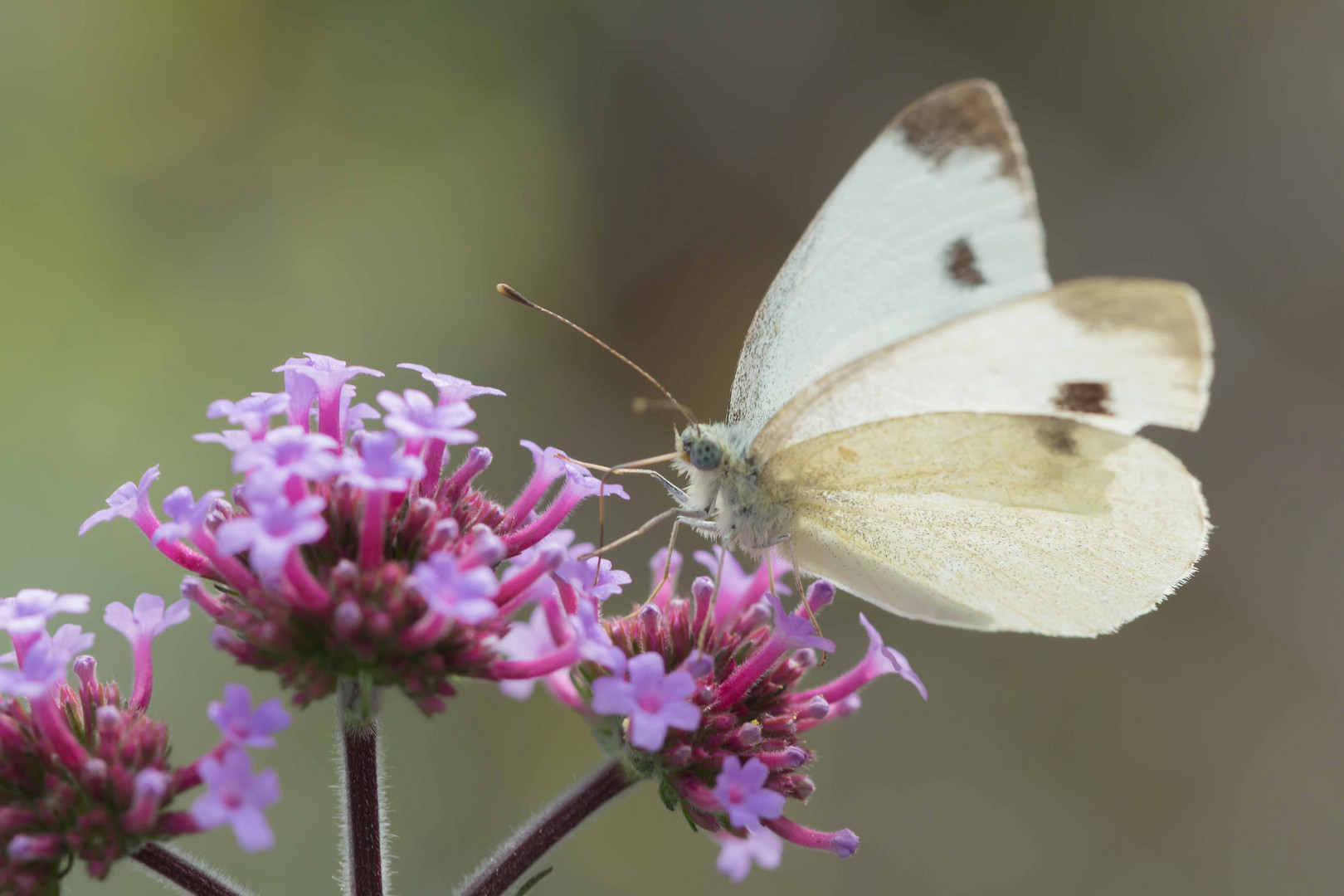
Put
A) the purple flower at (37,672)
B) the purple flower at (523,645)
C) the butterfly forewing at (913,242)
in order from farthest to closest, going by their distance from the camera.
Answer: the butterfly forewing at (913,242) < the purple flower at (523,645) < the purple flower at (37,672)

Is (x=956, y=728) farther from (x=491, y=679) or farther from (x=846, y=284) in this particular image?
(x=491, y=679)

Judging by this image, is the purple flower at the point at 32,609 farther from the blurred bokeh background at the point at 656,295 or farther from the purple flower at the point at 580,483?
the blurred bokeh background at the point at 656,295

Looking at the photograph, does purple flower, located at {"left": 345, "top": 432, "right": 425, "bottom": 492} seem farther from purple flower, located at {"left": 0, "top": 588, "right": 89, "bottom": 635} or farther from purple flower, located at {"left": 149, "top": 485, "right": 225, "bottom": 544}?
purple flower, located at {"left": 0, "top": 588, "right": 89, "bottom": 635}

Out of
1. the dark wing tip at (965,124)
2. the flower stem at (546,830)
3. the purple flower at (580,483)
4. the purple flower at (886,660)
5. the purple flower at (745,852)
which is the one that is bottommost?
the purple flower at (745,852)

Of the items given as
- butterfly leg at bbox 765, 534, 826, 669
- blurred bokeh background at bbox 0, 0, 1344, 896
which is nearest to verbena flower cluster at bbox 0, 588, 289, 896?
butterfly leg at bbox 765, 534, 826, 669

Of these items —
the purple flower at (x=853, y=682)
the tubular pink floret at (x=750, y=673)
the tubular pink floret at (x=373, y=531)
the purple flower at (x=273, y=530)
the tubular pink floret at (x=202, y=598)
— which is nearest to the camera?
the purple flower at (x=273, y=530)

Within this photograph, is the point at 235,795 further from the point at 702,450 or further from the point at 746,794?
the point at 702,450

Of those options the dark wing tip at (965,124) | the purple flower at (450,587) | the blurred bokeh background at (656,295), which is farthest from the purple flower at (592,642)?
the blurred bokeh background at (656,295)

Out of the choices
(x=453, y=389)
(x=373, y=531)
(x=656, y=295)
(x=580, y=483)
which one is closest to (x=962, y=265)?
(x=580, y=483)
